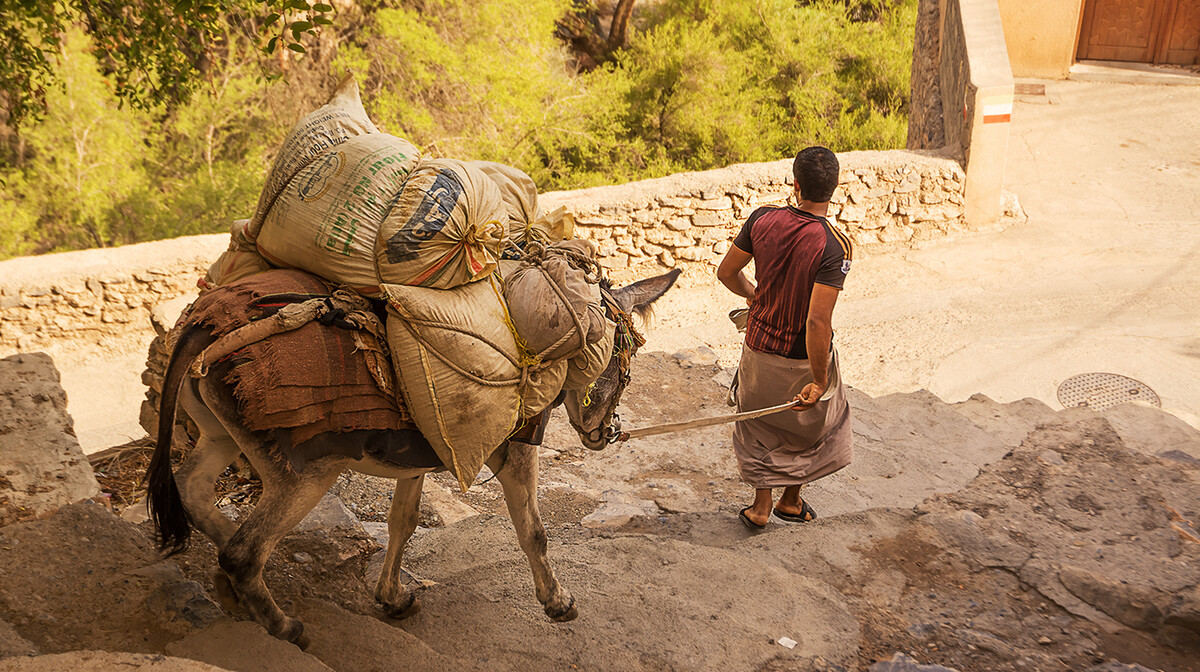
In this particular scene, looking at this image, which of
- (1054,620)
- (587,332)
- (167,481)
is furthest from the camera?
(1054,620)

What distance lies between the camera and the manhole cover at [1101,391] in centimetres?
611

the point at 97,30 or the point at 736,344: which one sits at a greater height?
the point at 97,30

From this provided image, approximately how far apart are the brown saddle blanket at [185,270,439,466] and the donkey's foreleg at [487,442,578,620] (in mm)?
654

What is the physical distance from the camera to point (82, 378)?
7.59 meters

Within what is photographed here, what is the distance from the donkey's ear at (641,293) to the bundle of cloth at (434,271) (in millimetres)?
363

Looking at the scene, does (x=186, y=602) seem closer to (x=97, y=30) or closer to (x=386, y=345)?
(x=386, y=345)

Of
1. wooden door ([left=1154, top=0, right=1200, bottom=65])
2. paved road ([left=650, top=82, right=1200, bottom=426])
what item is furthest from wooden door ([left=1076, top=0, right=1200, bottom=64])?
paved road ([left=650, top=82, right=1200, bottom=426])

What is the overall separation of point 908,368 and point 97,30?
21.4 ft

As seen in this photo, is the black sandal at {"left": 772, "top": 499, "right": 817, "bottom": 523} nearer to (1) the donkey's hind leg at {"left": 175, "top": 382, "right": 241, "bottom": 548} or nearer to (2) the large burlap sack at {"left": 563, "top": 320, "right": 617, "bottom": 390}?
(2) the large burlap sack at {"left": 563, "top": 320, "right": 617, "bottom": 390}

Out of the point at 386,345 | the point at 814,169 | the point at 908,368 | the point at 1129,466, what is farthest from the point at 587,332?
the point at 908,368

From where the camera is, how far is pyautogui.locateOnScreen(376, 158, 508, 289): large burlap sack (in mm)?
2709

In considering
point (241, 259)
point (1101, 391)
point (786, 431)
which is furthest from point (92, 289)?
point (1101, 391)

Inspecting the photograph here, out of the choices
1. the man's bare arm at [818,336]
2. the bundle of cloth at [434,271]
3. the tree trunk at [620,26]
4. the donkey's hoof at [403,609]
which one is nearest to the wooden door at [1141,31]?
the tree trunk at [620,26]

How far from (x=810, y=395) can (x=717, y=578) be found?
98 cm
